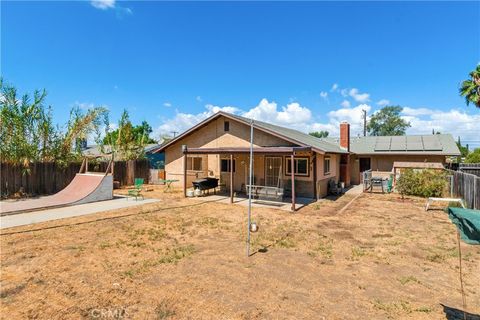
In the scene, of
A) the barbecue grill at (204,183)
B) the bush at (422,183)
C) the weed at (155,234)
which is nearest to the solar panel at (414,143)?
the bush at (422,183)

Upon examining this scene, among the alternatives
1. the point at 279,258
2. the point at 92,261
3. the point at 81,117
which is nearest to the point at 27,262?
the point at 92,261

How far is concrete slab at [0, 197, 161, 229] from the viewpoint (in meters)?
8.85

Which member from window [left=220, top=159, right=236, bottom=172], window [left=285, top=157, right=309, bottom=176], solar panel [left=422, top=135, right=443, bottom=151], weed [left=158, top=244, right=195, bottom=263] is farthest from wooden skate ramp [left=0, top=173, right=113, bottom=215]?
solar panel [left=422, top=135, right=443, bottom=151]

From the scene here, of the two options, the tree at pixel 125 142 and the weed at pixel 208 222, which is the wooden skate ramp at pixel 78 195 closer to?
the weed at pixel 208 222

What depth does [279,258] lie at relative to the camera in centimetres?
605

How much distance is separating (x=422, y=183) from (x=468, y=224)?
14.0 meters

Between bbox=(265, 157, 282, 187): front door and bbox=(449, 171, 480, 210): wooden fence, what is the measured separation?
26.8 feet

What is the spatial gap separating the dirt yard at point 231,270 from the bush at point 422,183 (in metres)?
6.18

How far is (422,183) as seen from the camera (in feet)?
48.8

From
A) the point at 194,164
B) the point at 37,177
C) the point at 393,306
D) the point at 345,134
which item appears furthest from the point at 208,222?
the point at 345,134

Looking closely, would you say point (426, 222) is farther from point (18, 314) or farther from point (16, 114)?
point (16, 114)

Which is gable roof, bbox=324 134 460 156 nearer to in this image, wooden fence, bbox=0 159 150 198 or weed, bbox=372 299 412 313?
weed, bbox=372 299 412 313

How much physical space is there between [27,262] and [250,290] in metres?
4.84

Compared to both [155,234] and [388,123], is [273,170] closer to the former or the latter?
[155,234]
